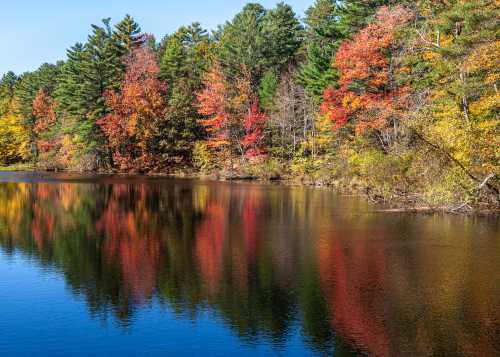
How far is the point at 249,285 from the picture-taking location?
15008 mm

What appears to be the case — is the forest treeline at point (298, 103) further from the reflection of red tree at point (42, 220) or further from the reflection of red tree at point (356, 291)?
the reflection of red tree at point (42, 220)

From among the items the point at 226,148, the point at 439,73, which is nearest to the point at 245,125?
the point at 226,148

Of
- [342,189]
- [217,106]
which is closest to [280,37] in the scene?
[217,106]

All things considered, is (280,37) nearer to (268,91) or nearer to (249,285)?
(268,91)

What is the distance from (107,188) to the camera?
4706 centimetres

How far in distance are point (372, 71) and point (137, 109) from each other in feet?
112

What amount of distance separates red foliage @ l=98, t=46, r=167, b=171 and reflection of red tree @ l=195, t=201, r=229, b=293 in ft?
130

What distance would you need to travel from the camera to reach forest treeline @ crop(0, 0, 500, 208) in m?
28.5

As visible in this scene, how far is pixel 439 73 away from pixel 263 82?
32.7 meters

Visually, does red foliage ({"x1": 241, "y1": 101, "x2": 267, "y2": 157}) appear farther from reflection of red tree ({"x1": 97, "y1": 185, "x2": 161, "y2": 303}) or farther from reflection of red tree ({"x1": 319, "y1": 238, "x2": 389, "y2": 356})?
reflection of red tree ({"x1": 319, "y1": 238, "x2": 389, "y2": 356})

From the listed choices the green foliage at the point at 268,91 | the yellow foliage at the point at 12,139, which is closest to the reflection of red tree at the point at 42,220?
the green foliage at the point at 268,91

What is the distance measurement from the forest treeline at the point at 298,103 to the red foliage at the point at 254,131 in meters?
0.13

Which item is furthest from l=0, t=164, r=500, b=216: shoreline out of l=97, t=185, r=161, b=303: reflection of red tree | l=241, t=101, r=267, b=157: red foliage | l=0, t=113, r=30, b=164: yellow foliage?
l=97, t=185, r=161, b=303: reflection of red tree

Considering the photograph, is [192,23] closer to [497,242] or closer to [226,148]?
[226,148]
